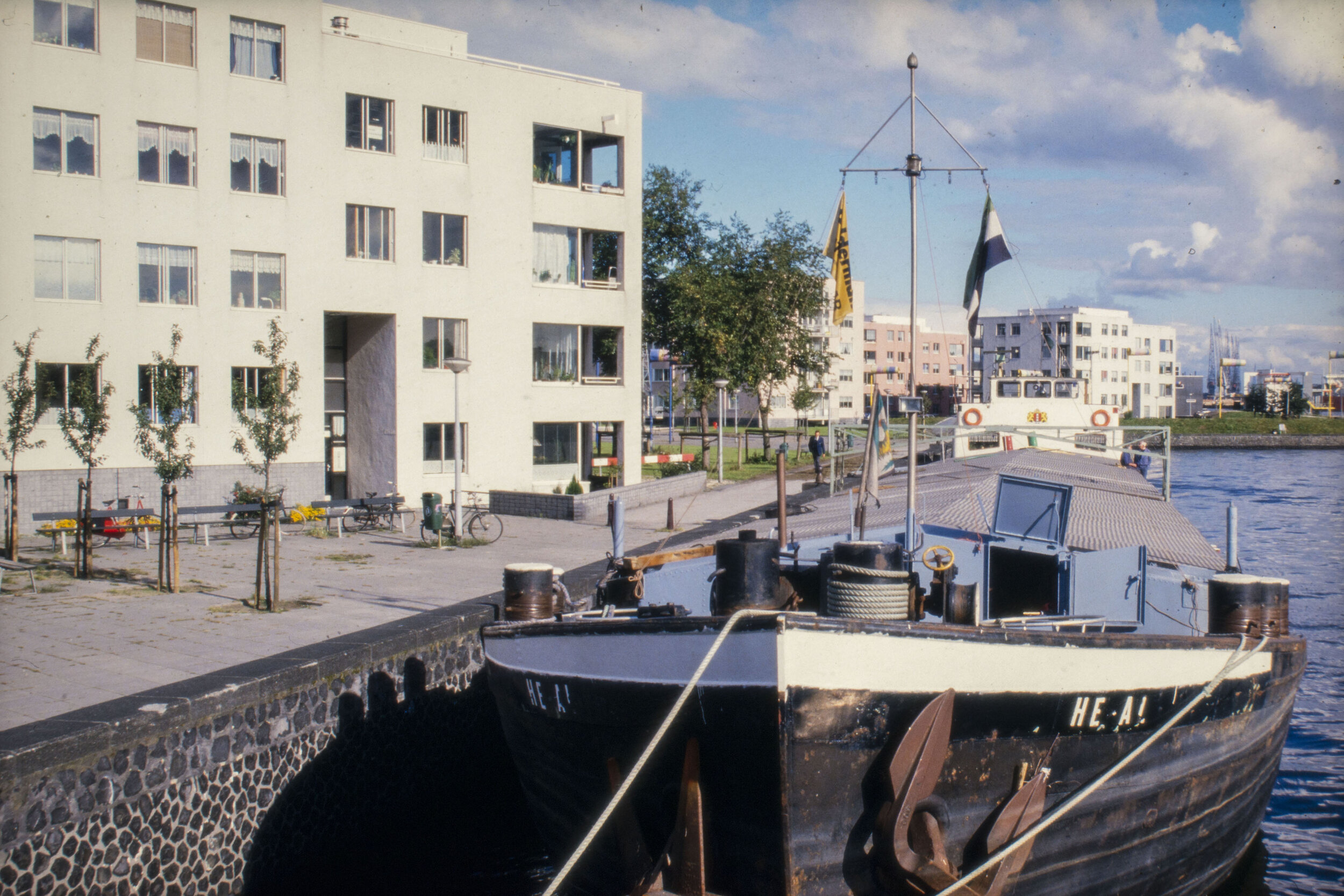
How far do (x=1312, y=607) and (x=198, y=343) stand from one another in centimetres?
2499

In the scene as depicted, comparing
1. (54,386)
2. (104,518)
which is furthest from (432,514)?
(54,386)

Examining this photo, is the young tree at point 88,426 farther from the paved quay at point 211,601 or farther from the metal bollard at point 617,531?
the metal bollard at point 617,531

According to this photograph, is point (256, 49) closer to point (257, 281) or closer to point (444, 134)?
point (444, 134)

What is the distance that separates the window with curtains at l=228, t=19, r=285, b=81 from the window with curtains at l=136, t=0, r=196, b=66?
2.97 ft

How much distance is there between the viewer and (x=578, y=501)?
1018 inches

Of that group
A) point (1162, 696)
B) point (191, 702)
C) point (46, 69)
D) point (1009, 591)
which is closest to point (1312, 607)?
point (1009, 591)

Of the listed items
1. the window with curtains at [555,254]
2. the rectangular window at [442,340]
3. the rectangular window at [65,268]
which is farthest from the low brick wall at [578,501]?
Answer: the rectangular window at [65,268]

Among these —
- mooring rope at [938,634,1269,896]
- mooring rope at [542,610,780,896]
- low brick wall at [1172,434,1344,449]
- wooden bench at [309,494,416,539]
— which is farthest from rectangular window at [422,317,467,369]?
low brick wall at [1172,434,1344,449]

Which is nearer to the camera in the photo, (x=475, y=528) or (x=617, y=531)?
(x=617, y=531)

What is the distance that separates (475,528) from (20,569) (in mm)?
8451

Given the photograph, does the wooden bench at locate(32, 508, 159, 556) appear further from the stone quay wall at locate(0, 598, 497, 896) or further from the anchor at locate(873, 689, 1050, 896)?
the anchor at locate(873, 689, 1050, 896)

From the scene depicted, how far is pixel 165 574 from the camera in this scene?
53.8 ft

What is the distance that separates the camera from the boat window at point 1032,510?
947 centimetres

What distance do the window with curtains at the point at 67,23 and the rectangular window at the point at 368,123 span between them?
5.94m
